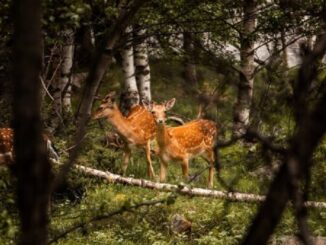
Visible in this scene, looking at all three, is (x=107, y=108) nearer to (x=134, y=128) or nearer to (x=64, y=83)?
(x=134, y=128)

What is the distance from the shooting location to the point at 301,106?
2.87 meters

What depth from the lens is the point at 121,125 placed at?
1591cm

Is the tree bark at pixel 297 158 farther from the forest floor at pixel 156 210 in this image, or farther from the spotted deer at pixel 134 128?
the spotted deer at pixel 134 128

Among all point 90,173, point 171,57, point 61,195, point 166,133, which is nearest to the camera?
point 61,195

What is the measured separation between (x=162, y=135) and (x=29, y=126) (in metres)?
12.2

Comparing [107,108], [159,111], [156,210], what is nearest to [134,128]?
[107,108]

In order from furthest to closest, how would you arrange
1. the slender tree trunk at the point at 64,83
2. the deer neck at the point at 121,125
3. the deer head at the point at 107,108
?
the deer head at the point at 107,108, the deer neck at the point at 121,125, the slender tree trunk at the point at 64,83

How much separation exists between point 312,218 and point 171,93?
1288 cm

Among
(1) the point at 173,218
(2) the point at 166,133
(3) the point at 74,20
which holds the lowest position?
(1) the point at 173,218

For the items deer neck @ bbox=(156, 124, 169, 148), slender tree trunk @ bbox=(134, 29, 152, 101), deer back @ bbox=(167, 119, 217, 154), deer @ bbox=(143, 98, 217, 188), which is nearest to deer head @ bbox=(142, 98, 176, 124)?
deer @ bbox=(143, 98, 217, 188)

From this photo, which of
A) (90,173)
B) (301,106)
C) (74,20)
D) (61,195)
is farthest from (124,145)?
(301,106)

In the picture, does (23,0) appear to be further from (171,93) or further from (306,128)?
(171,93)

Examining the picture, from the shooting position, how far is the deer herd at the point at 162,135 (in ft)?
48.3

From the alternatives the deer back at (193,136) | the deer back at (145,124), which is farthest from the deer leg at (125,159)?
the deer back at (193,136)
